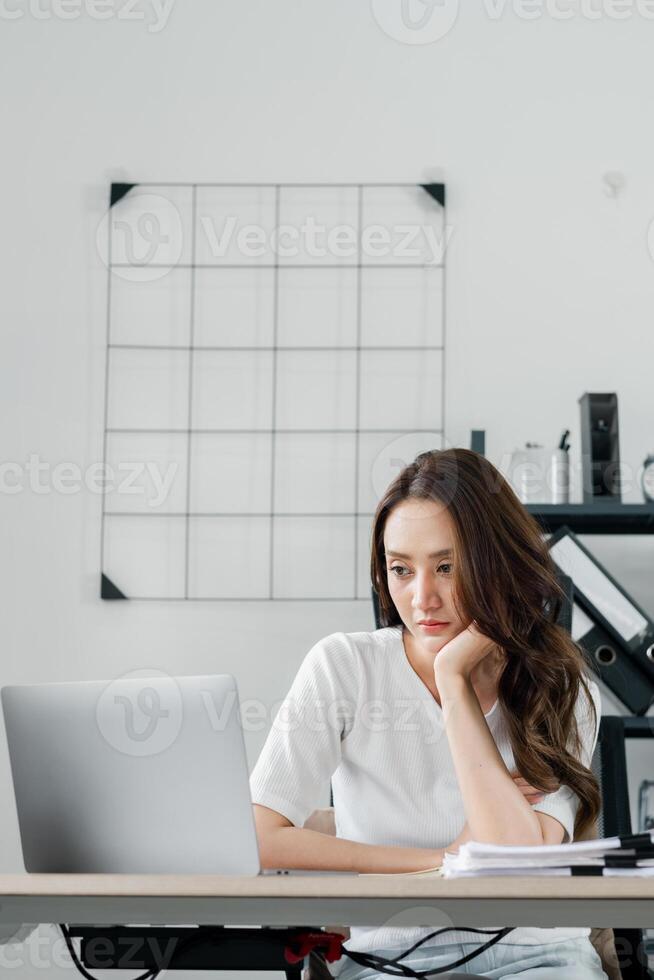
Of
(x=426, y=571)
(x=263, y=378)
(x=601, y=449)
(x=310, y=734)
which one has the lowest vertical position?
(x=310, y=734)

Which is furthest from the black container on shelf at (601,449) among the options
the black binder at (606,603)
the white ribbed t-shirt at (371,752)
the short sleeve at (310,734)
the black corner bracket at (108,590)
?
the black corner bracket at (108,590)

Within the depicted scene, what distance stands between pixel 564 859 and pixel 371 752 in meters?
0.74

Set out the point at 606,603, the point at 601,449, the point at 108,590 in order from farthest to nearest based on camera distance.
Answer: the point at 108,590 → the point at 601,449 → the point at 606,603

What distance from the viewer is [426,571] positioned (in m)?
1.65

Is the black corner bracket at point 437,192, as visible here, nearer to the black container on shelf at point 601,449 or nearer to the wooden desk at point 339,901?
the black container on shelf at point 601,449

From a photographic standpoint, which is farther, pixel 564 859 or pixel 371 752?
pixel 371 752

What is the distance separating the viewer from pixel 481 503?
1.66 metres

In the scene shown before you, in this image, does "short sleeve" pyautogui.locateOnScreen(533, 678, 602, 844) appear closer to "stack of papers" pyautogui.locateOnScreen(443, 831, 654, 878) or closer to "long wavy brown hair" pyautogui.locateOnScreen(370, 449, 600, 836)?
"long wavy brown hair" pyautogui.locateOnScreen(370, 449, 600, 836)

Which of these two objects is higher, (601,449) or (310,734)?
(601,449)

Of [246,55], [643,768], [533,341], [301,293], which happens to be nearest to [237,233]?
[301,293]

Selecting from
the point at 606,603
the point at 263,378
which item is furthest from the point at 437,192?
the point at 606,603

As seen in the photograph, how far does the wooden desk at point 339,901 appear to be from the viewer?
0.80 metres

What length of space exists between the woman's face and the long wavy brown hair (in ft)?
0.05

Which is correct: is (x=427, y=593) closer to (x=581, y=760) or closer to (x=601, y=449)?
(x=581, y=760)
